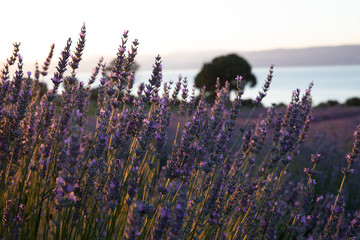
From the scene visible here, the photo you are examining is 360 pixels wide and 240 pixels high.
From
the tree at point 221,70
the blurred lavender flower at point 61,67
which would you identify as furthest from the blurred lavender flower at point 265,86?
the tree at point 221,70

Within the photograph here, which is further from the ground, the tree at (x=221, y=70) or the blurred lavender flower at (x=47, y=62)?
the tree at (x=221, y=70)

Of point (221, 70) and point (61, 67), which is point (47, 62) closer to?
point (61, 67)

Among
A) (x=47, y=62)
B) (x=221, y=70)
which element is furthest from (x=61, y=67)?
(x=221, y=70)

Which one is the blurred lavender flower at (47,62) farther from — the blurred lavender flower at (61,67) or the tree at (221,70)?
the tree at (221,70)

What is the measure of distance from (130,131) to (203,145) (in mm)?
589

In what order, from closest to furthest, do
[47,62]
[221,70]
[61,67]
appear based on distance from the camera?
[61,67]
[47,62]
[221,70]

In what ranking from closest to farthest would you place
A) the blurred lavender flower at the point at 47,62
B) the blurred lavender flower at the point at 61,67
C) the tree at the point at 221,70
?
the blurred lavender flower at the point at 61,67 < the blurred lavender flower at the point at 47,62 < the tree at the point at 221,70

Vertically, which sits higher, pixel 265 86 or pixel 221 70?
pixel 221 70

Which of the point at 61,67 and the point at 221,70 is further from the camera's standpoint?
Answer: the point at 221,70

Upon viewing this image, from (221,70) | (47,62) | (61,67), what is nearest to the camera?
(61,67)

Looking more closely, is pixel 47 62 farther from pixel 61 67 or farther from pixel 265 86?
pixel 265 86

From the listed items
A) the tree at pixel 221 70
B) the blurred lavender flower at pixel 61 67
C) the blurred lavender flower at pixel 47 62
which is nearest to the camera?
the blurred lavender flower at pixel 61 67

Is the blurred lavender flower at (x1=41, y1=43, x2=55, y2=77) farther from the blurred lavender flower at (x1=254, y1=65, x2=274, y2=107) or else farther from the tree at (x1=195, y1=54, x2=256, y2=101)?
the tree at (x1=195, y1=54, x2=256, y2=101)

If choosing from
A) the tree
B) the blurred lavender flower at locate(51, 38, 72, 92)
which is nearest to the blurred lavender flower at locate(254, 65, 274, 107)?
the blurred lavender flower at locate(51, 38, 72, 92)
